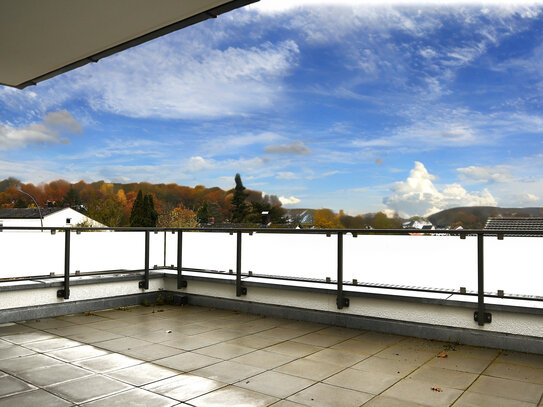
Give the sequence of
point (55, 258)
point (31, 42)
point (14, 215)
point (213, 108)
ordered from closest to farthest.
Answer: point (31, 42)
point (55, 258)
point (14, 215)
point (213, 108)

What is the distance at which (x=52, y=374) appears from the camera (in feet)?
13.2

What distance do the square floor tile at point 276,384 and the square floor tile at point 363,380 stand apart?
24 centimetres

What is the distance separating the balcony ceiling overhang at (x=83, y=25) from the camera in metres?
3.65

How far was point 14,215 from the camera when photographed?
5206 cm

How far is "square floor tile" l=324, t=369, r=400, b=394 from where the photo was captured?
3754 mm

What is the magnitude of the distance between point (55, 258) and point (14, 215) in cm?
5168

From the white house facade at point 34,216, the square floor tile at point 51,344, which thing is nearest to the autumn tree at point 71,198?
the white house facade at point 34,216

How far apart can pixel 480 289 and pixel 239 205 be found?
64.5 m

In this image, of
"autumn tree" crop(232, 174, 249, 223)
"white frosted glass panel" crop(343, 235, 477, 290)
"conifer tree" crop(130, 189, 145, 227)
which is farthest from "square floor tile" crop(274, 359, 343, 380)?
"autumn tree" crop(232, 174, 249, 223)

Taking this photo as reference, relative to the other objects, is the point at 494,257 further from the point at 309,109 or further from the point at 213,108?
the point at 213,108

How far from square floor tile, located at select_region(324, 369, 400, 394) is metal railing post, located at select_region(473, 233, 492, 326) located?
1443 millimetres

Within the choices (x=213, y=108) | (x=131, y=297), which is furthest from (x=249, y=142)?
(x=131, y=297)

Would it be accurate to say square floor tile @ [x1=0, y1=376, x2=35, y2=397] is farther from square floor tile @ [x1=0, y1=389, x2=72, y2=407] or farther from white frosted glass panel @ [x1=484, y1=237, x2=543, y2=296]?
white frosted glass panel @ [x1=484, y1=237, x2=543, y2=296]

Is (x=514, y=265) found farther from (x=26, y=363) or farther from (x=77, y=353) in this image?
(x=26, y=363)
